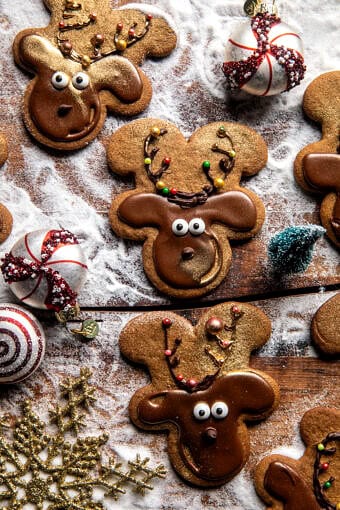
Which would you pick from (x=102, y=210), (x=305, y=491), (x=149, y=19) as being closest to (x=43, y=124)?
(x=102, y=210)

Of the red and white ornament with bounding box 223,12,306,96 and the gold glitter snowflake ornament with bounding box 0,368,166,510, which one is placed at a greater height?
the red and white ornament with bounding box 223,12,306,96

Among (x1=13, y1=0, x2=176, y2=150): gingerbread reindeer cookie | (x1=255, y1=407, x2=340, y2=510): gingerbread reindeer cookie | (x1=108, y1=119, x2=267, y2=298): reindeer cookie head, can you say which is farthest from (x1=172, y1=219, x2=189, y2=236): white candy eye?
(x1=255, y1=407, x2=340, y2=510): gingerbread reindeer cookie

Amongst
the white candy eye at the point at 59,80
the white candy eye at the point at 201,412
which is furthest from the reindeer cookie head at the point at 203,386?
the white candy eye at the point at 59,80

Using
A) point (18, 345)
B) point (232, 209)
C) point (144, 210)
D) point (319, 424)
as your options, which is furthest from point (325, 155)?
point (18, 345)

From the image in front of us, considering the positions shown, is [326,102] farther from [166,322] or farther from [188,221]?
[166,322]

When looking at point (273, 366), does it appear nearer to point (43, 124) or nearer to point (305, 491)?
point (305, 491)

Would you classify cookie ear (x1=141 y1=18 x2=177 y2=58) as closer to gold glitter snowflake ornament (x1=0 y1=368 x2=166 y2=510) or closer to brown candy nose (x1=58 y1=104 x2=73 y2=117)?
brown candy nose (x1=58 y1=104 x2=73 y2=117)
